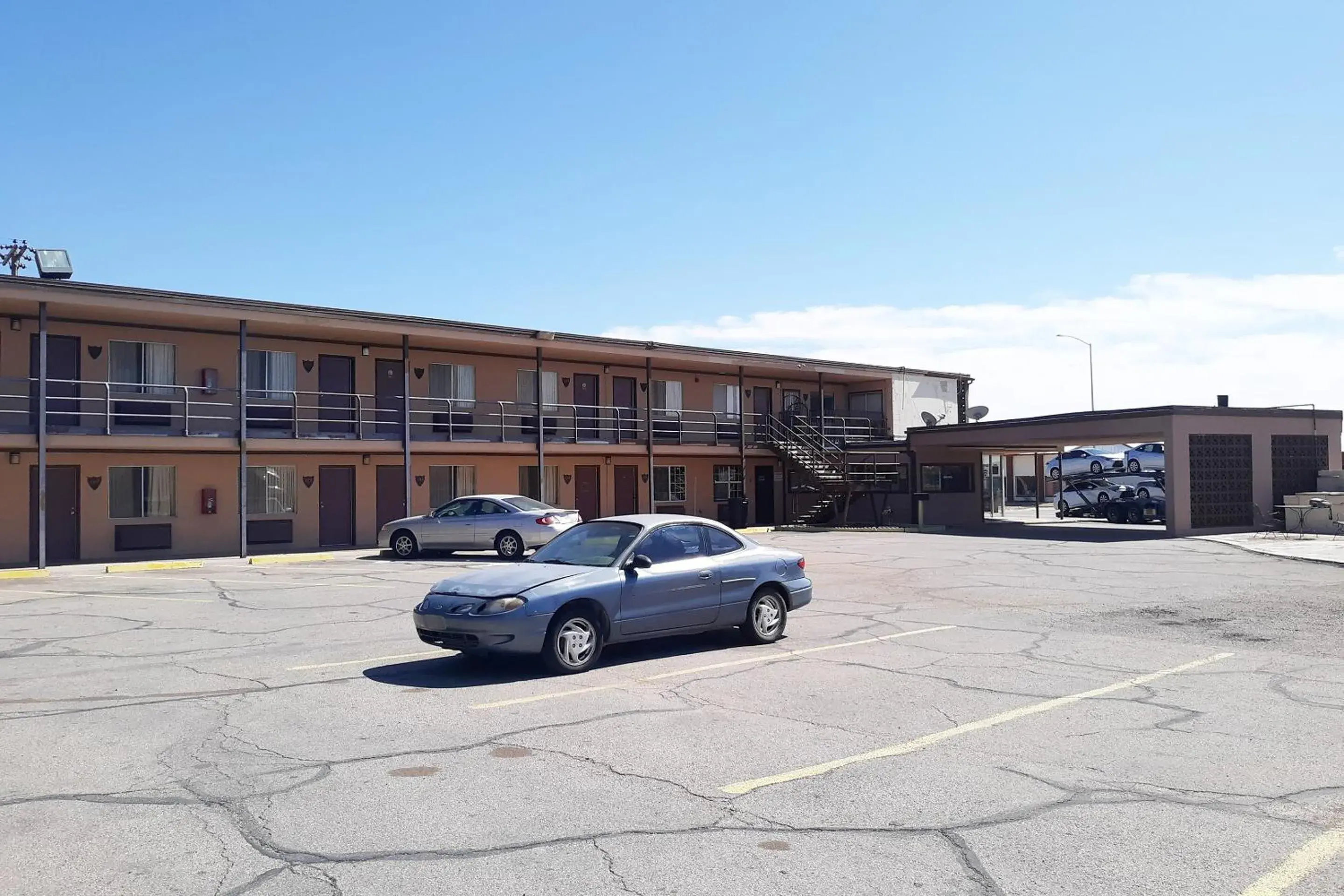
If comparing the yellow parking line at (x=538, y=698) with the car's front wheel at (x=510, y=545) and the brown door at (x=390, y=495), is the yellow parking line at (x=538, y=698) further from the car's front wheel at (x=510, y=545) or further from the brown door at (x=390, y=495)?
the brown door at (x=390, y=495)

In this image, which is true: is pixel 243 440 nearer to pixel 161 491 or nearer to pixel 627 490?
pixel 161 491

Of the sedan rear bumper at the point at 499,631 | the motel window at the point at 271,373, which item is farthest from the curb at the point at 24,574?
the sedan rear bumper at the point at 499,631

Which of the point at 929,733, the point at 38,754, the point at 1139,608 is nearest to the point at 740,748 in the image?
the point at 929,733

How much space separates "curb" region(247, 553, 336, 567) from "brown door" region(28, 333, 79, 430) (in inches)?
195

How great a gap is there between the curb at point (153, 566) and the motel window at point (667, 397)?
52.7 ft

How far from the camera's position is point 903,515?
36031 mm

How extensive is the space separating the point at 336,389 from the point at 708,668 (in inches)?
787

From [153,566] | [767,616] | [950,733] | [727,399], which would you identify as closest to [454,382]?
[153,566]

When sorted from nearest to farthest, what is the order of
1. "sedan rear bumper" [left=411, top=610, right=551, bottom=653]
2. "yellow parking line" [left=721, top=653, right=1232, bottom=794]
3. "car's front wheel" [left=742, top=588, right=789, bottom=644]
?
"yellow parking line" [left=721, top=653, right=1232, bottom=794], "sedan rear bumper" [left=411, top=610, right=551, bottom=653], "car's front wheel" [left=742, top=588, right=789, bottom=644]

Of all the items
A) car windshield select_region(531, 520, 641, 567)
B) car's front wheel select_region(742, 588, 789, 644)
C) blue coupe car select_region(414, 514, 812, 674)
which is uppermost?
car windshield select_region(531, 520, 641, 567)

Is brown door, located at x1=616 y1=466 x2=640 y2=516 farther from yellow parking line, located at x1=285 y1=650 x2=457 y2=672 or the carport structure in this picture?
yellow parking line, located at x1=285 y1=650 x2=457 y2=672

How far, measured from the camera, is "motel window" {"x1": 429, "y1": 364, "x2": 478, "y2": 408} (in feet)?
96.6

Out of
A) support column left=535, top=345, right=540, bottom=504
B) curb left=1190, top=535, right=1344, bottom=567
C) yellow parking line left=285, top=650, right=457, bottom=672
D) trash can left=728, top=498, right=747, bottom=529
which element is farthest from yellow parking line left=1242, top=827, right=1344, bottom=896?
trash can left=728, top=498, right=747, bottom=529

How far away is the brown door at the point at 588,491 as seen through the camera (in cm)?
3262
